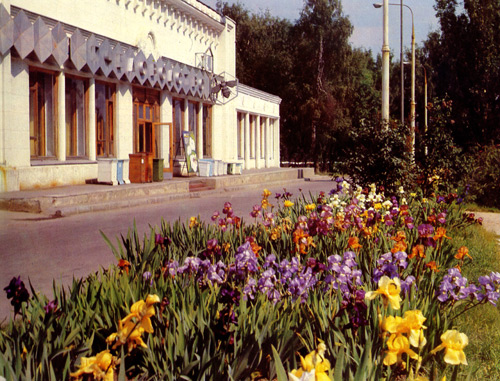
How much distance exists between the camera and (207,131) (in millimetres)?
31219

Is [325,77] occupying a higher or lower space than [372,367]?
higher

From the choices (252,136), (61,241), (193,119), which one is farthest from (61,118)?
(252,136)

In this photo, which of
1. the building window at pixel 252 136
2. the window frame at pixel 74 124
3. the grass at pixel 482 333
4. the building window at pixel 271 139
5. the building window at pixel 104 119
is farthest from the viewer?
the building window at pixel 271 139

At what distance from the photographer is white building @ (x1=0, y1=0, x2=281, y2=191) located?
55.2 ft

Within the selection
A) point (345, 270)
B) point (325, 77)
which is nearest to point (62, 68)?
point (345, 270)

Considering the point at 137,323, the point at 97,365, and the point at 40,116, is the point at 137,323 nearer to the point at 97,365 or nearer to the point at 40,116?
the point at 97,365

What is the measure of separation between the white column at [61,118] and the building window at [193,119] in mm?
10327

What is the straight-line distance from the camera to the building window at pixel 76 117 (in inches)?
783

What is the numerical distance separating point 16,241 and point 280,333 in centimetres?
778

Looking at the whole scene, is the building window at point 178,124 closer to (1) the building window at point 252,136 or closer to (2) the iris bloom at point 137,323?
(1) the building window at point 252,136

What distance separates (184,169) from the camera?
27141 millimetres

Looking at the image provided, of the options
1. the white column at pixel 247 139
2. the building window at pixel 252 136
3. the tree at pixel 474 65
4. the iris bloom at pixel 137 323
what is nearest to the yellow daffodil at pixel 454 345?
the iris bloom at pixel 137 323

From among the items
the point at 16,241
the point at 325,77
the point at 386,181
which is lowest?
the point at 16,241

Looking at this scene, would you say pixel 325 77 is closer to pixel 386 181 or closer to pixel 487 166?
pixel 487 166
